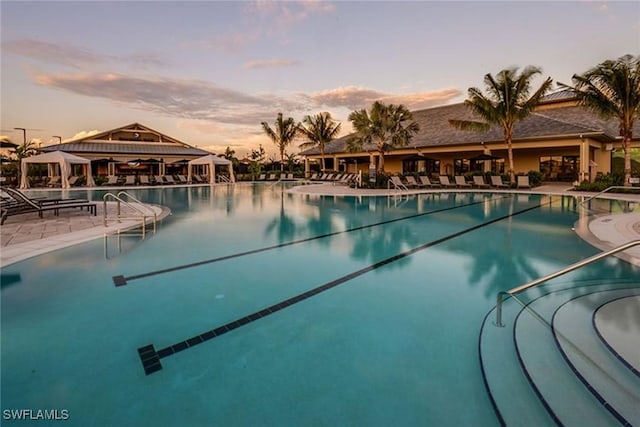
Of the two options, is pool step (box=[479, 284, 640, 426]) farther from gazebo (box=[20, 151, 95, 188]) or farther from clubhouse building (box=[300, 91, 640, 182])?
gazebo (box=[20, 151, 95, 188])

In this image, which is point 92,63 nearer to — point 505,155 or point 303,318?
point 303,318

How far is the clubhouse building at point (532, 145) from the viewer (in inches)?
843

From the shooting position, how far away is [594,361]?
280 centimetres

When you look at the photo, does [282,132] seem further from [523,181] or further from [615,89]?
[615,89]

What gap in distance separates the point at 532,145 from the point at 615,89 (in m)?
6.10

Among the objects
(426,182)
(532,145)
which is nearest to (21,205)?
(426,182)

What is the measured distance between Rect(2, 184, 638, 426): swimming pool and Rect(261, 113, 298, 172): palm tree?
34245 mm

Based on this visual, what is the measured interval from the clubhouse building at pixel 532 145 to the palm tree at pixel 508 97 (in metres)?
2.21

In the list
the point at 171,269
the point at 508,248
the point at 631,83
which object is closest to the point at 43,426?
the point at 171,269

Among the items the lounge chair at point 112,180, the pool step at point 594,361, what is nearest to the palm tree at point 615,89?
the pool step at point 594,361

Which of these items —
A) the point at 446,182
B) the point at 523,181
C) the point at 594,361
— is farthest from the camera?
the point at 446,182

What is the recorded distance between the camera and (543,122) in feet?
77.0

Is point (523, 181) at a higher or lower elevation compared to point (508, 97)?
lower

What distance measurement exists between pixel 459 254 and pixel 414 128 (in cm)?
1783
